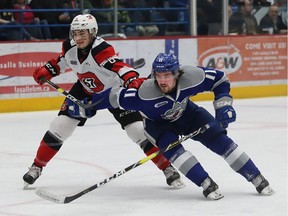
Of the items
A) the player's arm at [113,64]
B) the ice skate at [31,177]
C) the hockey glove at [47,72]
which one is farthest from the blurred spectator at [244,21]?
the ice skate at [31,177]

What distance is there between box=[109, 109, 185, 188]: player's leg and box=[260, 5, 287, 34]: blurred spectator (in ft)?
20.4

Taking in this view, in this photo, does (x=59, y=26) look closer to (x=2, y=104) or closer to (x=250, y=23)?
(x=2, y=104)

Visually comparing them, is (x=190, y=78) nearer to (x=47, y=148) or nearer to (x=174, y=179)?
(x=174, y=179)

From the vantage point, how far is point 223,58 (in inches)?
412

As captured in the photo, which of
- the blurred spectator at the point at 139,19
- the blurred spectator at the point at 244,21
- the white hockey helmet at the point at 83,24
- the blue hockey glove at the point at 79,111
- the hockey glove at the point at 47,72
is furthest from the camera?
the blurred spectator at the point at 244,21

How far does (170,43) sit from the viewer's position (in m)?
10.1

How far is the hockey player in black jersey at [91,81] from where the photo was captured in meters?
5.02

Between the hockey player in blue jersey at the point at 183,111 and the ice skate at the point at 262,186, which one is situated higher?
the hockey player in blue jersey at the point at 183,111

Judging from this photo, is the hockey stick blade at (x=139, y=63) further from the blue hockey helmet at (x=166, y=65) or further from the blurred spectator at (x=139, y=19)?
the blue hockey helmet at (x=166, y=65)

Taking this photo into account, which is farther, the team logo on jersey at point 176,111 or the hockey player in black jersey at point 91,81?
the hockey player in black jersey at point 91,81

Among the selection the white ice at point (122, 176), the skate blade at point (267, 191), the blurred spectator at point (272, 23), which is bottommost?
the white ice at point (122, 176)

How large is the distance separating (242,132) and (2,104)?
2.71 meters

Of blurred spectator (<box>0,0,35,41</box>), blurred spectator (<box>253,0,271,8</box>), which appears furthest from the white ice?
blurred spectator (<box>253,0,271,8</box>)

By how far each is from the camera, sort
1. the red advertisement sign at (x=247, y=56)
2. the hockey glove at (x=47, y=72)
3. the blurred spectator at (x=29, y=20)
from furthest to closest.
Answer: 1. the red advertisement sign at (x=247, y=56)
2. the blurred spectator at (x=29, y=20)
3. the hockey glove at (x=47, y=72)
